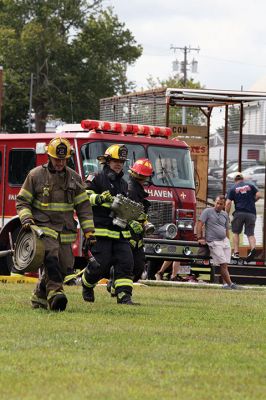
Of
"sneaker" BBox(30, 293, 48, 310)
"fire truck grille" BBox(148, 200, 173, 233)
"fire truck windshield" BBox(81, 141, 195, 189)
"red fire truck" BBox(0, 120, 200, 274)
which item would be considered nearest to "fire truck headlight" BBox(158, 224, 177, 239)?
"red fire truck" BBox(0, 120, 200, 274)

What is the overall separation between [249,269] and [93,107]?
45397mm

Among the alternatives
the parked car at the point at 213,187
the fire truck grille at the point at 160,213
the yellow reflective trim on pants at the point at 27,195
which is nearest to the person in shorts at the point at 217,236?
the fire truck grille at the point at 160,213

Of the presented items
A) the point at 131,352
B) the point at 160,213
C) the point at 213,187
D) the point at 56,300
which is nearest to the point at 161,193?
the point at 160,213

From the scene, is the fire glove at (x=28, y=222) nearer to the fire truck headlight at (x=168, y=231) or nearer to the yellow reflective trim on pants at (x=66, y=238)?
the yellow reflective trim on pants at (x=66, y=238)

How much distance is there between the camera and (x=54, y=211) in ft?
40.7

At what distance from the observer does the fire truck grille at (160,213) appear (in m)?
19.0

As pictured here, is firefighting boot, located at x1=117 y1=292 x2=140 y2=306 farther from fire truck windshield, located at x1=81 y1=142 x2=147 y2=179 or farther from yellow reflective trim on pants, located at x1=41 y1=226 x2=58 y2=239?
fire truck windshield, located at x1=81 y1=142 x2=147 y2=179

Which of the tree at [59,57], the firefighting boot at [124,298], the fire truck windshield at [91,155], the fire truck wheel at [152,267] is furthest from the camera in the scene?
the tree at [59,57]

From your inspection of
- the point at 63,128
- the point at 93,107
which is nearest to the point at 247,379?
the point at 63,128

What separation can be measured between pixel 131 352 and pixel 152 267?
10989 millimetres

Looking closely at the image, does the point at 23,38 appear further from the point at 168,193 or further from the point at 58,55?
the point at 168,193

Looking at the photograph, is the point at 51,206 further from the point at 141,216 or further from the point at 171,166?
the point at 171,166

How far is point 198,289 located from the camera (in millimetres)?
18016

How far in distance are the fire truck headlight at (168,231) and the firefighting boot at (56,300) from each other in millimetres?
6719
